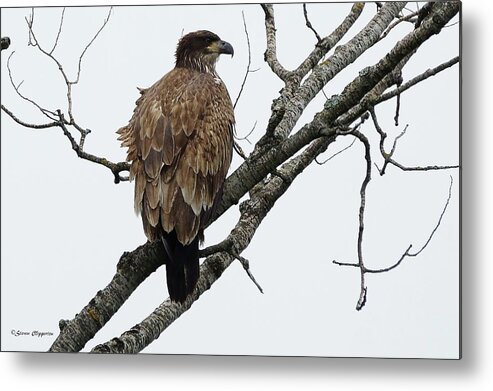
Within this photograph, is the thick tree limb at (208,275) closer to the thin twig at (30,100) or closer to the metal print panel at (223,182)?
the metal print panel at (223,182)

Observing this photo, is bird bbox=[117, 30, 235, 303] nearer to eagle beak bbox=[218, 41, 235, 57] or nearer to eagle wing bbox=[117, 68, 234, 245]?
eagle wing bbox=[117, 68, 234, 245]

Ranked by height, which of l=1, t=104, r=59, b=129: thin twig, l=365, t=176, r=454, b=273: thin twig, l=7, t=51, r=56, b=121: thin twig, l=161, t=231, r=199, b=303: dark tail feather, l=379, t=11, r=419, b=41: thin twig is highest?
l=379, t=11, r=419, b=41: thin twig

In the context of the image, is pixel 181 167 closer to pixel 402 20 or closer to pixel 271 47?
pixel 271 47

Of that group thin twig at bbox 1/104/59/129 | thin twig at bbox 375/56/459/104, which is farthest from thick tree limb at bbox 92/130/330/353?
thin twig at bbox 1/104/59/129

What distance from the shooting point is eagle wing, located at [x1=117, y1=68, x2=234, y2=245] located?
2770mm

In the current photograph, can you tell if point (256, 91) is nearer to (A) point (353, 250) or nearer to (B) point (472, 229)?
(A) point (353, 250)

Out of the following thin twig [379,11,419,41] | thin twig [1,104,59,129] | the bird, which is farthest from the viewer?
thin twig [1,104,59,129]

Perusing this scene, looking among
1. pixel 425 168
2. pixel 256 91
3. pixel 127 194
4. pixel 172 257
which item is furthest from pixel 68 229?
pixel 425 168

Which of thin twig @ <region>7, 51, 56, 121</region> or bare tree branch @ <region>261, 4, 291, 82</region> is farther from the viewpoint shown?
thin twig @ <region>7, 51, 56, 121</region>

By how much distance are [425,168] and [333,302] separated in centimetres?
46

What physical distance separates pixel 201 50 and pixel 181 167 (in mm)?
398

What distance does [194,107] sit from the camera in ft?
9.27

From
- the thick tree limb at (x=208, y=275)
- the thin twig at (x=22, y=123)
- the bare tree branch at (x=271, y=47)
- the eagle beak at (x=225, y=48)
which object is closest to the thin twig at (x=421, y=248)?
the thick tree limb at (x=208, y=275)

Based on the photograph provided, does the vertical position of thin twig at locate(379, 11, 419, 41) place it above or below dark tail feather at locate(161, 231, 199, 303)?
above
